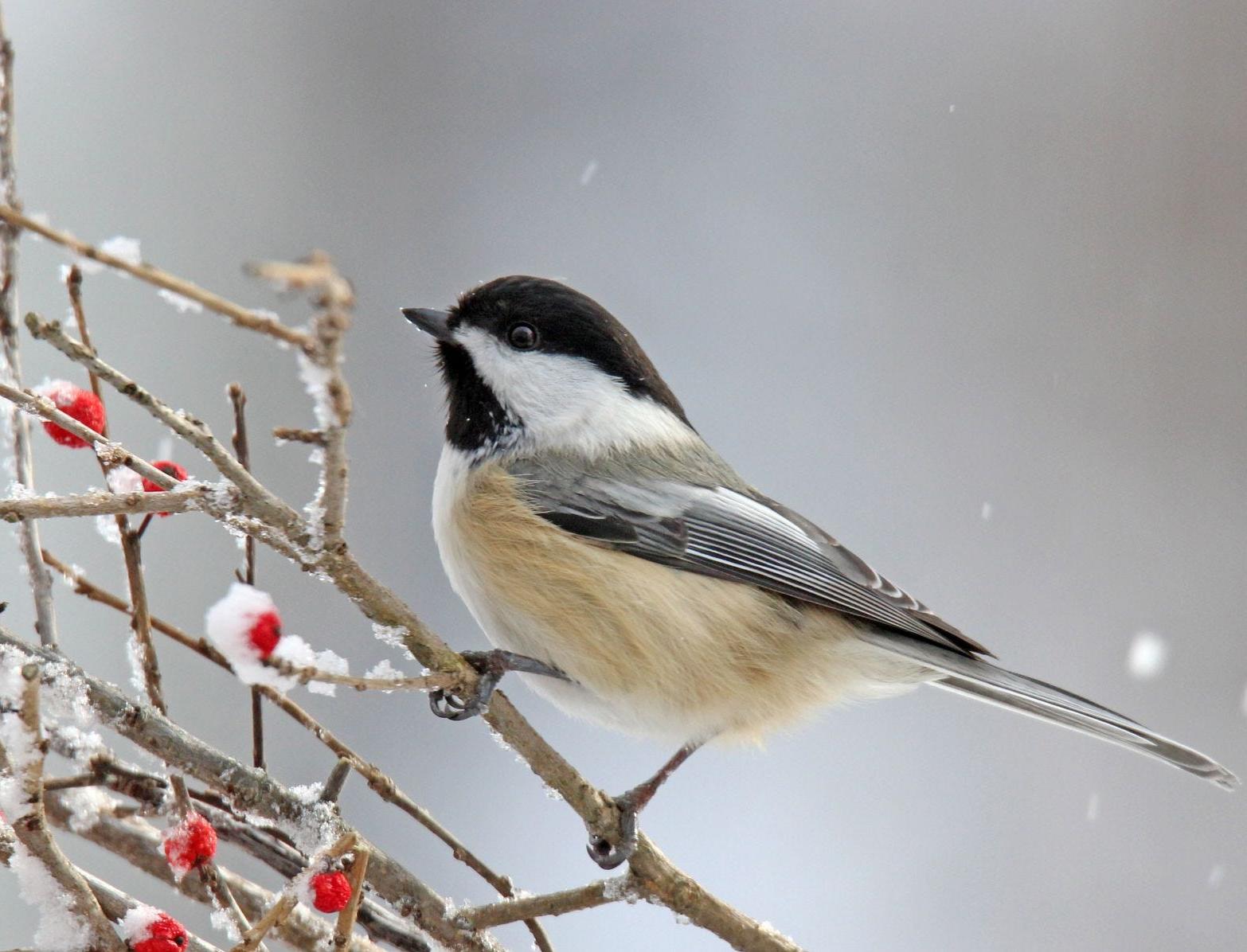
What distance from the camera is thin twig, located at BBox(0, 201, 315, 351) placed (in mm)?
750

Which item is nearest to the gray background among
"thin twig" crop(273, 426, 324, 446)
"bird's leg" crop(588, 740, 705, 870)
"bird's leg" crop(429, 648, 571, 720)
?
"bird's leg" crop(588, 740, 705, 870)

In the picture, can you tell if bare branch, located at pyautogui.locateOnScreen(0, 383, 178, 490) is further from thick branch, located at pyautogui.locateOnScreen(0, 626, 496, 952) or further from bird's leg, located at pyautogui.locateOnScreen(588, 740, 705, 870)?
bird's leg, located at pyautogui.locateOnScreen(588, 740, 705, 870)

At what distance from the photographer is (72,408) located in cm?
133

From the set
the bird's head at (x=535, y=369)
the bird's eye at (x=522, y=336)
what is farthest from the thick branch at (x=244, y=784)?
the bird's eye at (x=522, y=336)

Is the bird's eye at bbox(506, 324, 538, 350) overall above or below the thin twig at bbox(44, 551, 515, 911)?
above

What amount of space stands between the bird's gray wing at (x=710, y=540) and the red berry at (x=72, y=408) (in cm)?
86

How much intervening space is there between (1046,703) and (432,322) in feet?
4.31

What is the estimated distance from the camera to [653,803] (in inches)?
161

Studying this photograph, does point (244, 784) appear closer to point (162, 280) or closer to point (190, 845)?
point (190, 845)

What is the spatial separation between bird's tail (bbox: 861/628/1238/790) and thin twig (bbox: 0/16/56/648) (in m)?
1.44

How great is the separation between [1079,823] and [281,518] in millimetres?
3864

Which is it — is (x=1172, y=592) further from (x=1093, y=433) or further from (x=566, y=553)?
(x=566, y=553)

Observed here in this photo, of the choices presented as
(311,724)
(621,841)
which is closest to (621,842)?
(621,841)

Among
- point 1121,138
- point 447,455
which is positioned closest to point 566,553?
point 447,455
